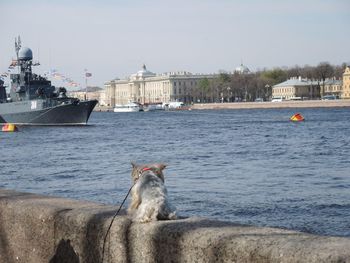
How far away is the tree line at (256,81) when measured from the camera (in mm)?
161275

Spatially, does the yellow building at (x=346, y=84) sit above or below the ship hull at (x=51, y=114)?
above

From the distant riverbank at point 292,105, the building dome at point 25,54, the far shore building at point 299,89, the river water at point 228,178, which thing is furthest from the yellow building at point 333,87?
the river water at point 228,178

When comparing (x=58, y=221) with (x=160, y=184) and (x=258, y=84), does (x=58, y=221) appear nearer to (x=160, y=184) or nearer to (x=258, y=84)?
(x=160, y=184)

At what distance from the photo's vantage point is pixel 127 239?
4004mm

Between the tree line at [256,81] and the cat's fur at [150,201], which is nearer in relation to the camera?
the cat's fur at [150,201]

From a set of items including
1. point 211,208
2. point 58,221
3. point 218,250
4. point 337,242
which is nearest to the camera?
point 337,242

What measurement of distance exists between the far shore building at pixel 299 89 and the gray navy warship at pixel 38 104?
310 feet

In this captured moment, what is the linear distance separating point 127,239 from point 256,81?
166739 millimetres

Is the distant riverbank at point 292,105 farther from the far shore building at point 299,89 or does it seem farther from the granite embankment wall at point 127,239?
the granite embankment wall at point 127,239

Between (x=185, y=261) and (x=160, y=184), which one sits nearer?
(x=185, y=261)

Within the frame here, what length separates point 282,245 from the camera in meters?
3.11

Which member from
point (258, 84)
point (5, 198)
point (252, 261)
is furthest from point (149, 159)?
point (258, 84)

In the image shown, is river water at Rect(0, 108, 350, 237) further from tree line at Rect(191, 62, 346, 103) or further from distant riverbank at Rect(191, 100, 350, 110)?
tree line at Rect(191, 62, 346, 103)

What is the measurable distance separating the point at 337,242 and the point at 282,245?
0.78ft
